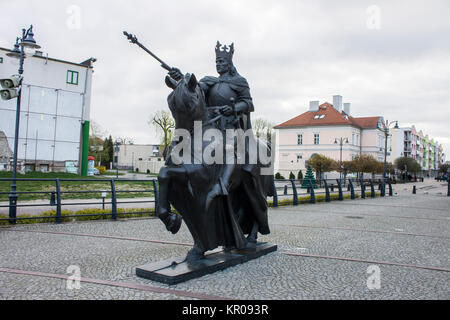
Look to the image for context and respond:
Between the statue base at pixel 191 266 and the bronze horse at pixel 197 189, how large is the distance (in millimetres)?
179

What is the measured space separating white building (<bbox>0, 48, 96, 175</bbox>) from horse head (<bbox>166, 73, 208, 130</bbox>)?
28.4 m

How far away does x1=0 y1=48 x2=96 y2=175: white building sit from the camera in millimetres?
29531

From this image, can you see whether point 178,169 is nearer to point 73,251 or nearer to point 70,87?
point 73,251

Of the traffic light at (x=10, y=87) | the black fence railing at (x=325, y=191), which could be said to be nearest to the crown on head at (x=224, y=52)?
the traffic light at (x=10, y=87)

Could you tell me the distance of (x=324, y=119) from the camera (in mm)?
56750

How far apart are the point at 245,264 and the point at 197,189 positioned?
5.10 feet

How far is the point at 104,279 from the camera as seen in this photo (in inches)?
192

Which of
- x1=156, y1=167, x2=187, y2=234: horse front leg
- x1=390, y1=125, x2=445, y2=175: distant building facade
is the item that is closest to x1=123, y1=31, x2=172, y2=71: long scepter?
x1=156, y1=167, x2=187, y2=234: horse front leg

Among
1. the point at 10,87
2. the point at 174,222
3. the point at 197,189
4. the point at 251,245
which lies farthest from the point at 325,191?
the point at 174,222

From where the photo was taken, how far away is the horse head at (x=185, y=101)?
16.5ft

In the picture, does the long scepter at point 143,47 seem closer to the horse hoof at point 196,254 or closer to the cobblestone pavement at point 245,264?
the horse hoof at point 196,254

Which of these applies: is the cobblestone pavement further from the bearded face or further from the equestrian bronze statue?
the bearded face

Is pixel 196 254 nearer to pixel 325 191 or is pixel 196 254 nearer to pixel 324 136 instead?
pixel 325 191
